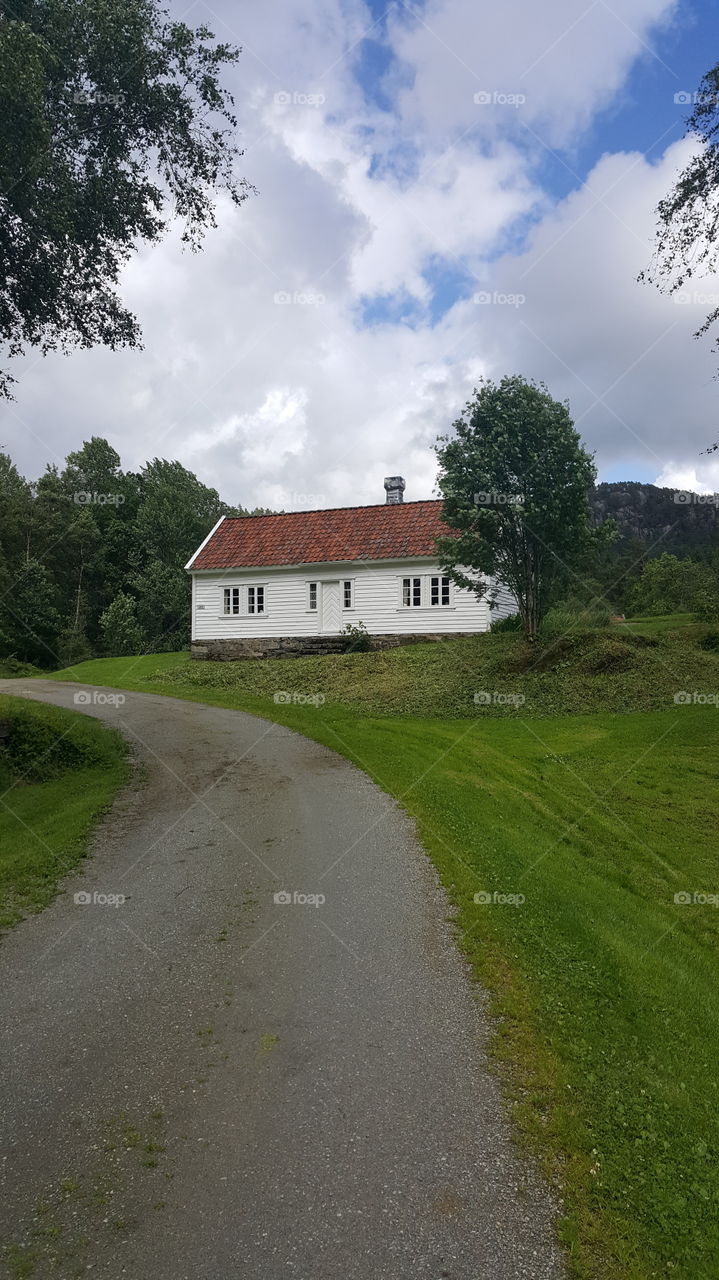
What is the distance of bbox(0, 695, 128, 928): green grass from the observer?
8.02 meters

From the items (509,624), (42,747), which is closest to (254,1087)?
(42,747)

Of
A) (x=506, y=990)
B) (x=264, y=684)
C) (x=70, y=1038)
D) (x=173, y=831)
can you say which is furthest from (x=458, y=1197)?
(x=264, y=684)

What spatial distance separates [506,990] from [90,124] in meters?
14.3

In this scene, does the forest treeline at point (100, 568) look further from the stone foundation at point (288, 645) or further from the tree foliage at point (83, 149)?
the tree foliage at point (83, 149)

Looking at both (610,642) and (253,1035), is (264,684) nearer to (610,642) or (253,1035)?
(610,642)

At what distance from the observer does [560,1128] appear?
408cm

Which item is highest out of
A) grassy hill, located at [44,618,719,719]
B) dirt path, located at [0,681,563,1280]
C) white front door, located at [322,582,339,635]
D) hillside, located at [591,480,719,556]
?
hillside, located at [591,480,719,556]

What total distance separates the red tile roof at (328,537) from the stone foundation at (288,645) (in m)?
3.20

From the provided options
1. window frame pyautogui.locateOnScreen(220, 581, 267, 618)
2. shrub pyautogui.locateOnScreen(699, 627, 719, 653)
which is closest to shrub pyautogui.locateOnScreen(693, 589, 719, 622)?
shrub pyautogui.locateOnScreen(699, 627, 719, 653)

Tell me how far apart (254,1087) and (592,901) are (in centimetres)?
485

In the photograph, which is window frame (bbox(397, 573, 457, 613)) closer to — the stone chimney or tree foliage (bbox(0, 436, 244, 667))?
the stone chimney

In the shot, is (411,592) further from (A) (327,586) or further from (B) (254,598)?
(B) (254,598)

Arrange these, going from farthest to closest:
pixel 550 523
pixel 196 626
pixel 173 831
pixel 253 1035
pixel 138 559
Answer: pixel 138 559
pixel 196 626
pixel 550 523
pixel 173 831
pixel 253 1035

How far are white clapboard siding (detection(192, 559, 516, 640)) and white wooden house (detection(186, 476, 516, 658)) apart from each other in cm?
4
